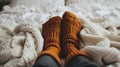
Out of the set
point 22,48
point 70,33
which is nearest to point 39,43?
point 22,48

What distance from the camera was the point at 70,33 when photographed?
3.38 feet

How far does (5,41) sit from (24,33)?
0.33 feet

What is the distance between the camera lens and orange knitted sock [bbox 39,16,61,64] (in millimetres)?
818

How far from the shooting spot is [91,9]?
5.69 feet

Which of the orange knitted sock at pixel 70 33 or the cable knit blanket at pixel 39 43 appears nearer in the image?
the cable knit blanket at pixel 39 43

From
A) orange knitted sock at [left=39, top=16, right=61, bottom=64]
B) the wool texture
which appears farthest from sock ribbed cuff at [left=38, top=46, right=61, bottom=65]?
the wool texture

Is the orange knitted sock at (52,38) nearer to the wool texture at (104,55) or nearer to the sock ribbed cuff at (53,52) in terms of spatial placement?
the sock ribbed cuff at (53,52)

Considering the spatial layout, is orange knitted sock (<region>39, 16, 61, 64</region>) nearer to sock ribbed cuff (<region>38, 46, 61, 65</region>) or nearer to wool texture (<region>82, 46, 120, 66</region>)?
sock ribbed cuff (<region>38, 46, 61, 65</region>)

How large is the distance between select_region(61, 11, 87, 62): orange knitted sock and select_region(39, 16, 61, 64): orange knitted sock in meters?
0.03

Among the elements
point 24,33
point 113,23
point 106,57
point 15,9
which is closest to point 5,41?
point 24,33

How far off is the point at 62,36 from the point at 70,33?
0.16ft

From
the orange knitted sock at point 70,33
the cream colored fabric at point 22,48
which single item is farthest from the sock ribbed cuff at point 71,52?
the cream colored fabric at point 22,48

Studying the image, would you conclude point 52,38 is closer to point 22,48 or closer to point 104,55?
point 22,48

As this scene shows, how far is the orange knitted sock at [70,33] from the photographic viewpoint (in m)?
0.90
